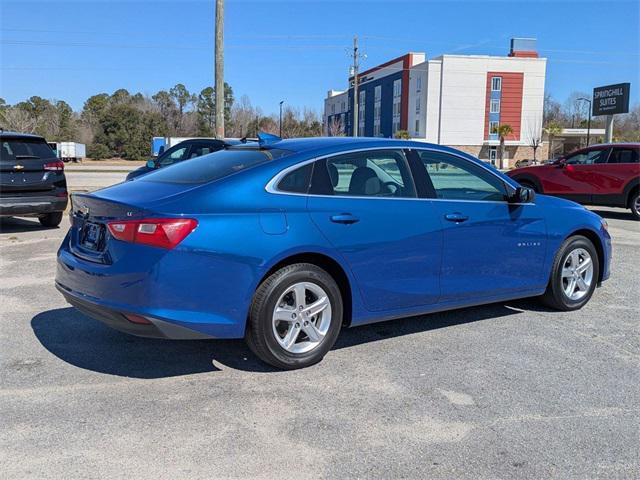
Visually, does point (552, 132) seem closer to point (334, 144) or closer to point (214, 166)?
point (334, 144)

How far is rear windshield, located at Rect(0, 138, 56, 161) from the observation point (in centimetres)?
970

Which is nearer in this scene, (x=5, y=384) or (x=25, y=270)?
(x=5, y=384)

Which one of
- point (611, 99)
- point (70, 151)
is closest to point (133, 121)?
point (70, 151)

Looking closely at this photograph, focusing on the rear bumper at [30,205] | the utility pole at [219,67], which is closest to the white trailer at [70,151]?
the utility pole at [219,67]

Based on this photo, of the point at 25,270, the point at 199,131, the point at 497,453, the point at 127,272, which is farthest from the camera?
the point at 199,131

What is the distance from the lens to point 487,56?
7606cm

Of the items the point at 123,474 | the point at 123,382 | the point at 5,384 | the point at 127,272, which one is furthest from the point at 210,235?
the point at 5,384

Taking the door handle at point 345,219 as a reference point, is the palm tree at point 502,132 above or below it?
above

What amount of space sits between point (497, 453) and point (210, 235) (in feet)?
6.86

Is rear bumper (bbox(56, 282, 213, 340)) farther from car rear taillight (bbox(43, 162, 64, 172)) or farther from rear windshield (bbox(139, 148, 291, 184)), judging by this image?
Result: car rear taillight (bbox(43, 162, 64, 172))

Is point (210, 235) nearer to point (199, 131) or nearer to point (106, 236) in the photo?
point (106, 236)

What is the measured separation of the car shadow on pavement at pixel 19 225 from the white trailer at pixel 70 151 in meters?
52.9

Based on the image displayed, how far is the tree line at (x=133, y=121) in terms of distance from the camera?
73.6 metres

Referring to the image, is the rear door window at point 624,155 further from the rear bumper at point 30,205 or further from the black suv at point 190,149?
the rear bumper at point 30,205
